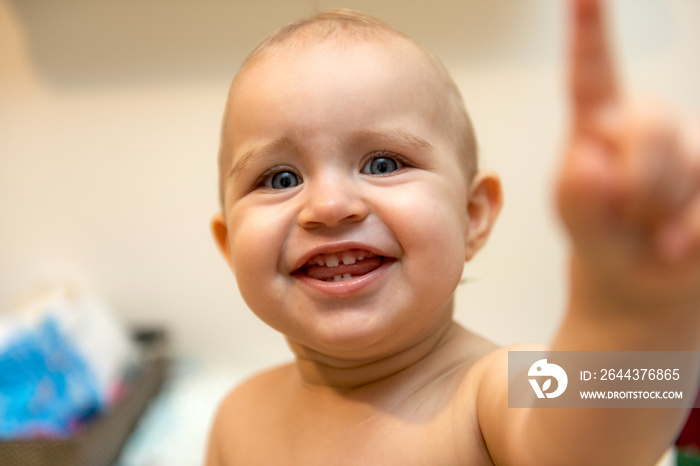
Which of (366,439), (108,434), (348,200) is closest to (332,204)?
(348,200)

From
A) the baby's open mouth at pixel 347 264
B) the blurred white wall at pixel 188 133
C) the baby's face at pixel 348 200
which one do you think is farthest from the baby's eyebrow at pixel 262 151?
the blurred white wall at pixel 188 133

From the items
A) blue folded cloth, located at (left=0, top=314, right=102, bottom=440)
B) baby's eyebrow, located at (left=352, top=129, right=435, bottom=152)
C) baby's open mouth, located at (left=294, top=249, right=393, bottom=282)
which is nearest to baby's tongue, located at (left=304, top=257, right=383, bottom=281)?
baby's open mouth, located at (left=294, top=249, right=393, bottom=282)

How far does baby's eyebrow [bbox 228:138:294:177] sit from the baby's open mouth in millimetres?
115

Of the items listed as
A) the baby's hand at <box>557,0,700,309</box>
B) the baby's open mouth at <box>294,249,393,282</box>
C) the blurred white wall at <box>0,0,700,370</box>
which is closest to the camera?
the baby's hand at <box>557,0,700,309</box>

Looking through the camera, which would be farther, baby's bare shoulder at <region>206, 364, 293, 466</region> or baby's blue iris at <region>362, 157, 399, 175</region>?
baby's bare shoulder at <region>206, 364, 293, 466</region>

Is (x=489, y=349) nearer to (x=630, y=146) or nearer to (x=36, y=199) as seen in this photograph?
(x=630, y=146)

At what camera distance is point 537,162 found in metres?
1.51

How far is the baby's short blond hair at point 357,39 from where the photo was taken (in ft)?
2.23

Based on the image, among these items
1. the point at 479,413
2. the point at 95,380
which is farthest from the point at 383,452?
the point at 95,380

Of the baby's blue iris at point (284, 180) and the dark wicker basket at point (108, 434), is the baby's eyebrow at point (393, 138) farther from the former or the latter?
the dark wicker basket at point (108, 434)

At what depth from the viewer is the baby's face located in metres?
0.59

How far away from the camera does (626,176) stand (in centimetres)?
32

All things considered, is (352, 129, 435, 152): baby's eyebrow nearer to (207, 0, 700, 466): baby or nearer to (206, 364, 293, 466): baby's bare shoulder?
(207, 0, 700, 466): baby

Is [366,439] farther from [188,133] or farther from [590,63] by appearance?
[188,133]
